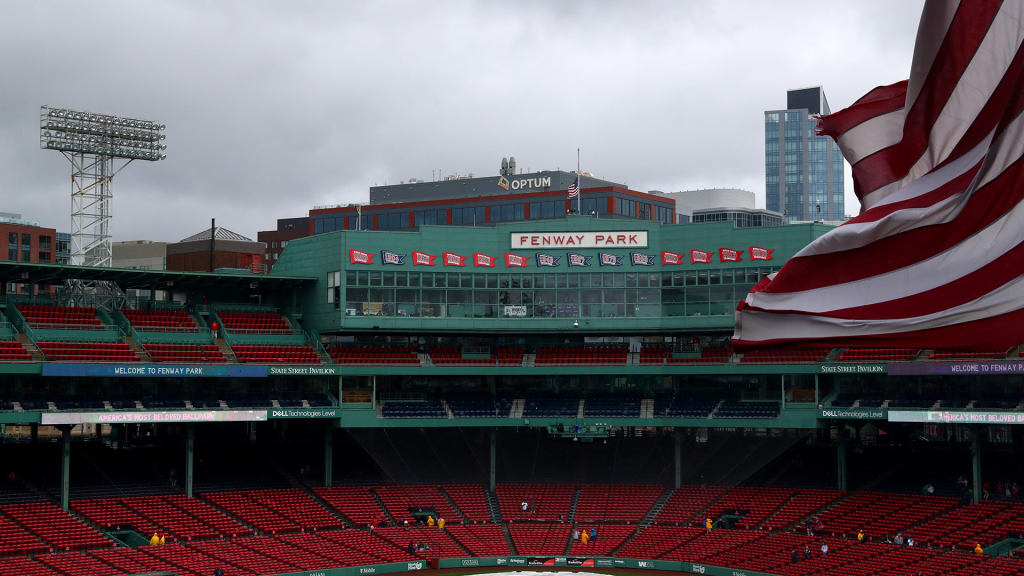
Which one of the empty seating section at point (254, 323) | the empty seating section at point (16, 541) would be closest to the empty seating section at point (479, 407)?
the empty seating section at point (254, 323)

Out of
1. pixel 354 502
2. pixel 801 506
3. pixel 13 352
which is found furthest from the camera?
pixel 354 502

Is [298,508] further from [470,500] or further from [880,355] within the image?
[880,355]

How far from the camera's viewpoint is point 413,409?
7206 centimetres

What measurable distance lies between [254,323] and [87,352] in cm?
1281

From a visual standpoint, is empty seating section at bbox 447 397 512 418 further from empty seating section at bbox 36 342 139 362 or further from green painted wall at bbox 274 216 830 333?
empty seating section at bbox 36 342 139 362

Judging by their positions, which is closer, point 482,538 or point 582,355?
point 482,538

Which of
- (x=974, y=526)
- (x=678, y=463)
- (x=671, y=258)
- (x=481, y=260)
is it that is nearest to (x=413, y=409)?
(x=481, y=260)

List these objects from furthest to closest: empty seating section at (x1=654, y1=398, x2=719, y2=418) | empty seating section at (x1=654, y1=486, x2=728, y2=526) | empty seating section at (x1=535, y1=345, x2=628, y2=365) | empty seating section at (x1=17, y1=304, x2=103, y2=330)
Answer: empty seating section at (x1=535, y1=345, x2=628, y2=365) → empty seating section at (x1=654, y1=398, x2=719, y2=418) → empty seating section at (x1=654, y1=486, x2=728, y2=526) → empty seating section at (x1=17, y1=304, x2=103, y2=330)

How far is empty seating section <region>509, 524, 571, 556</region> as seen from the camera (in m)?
64.4

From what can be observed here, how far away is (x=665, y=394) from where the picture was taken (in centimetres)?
7600

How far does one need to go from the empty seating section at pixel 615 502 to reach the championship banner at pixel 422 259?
18.0 metres

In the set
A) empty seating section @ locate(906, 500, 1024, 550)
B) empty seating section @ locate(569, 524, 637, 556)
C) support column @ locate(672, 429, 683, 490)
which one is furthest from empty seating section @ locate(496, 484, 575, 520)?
empty seating section @ locate(906, 500, 1024, 550)

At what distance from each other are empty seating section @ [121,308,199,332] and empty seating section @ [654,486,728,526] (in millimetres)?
31893

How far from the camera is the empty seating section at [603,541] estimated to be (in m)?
64.0
